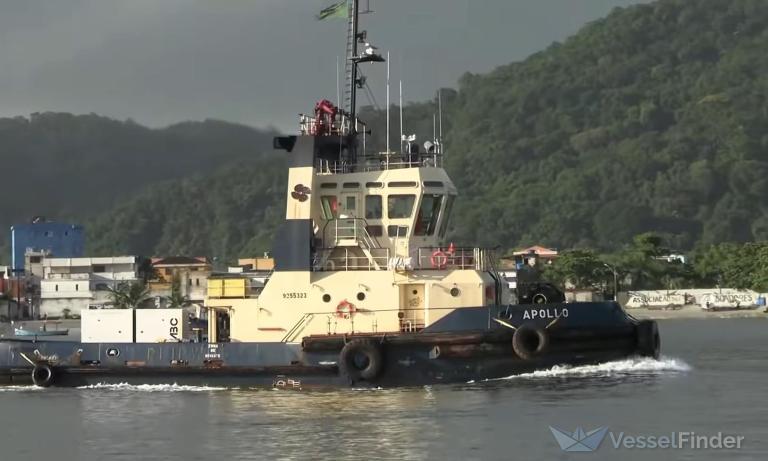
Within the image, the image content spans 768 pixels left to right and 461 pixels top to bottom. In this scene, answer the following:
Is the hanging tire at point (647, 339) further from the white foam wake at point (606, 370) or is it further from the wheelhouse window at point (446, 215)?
the wheelhouse window at point (446, 215)

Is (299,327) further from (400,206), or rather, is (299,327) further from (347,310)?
(400,206)

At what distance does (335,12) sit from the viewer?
105ft

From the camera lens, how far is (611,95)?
196 m

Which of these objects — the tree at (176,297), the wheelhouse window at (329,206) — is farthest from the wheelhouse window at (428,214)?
the tree at (176,297)

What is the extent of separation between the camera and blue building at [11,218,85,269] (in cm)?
8938

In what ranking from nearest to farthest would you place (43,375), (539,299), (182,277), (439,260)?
(439,260)
(539,299)
(43,375)
(182,277)

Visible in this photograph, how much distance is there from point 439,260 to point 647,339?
4.69m

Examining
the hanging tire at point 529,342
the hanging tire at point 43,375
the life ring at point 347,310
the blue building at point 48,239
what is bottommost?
the hanging tire at point 43,375

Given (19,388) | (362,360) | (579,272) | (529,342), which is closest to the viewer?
(362,360)

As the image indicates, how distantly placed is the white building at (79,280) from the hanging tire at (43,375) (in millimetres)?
52742

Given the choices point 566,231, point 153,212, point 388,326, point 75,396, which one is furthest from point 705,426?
point 566,231

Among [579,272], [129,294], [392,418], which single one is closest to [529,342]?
[392,418]

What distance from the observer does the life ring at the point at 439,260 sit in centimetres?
2966

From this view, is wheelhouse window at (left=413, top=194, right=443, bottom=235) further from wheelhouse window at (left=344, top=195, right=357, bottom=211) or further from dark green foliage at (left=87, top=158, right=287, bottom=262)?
dark green foliage at (left=87, top=158, right=287, bottom=262)
